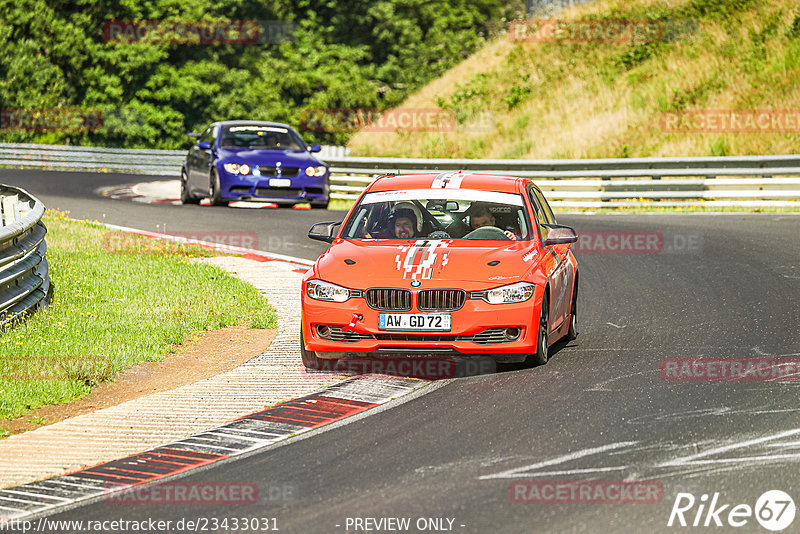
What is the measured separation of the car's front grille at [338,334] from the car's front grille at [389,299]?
0.79 feet

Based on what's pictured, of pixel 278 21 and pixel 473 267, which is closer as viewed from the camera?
pixel 473 267

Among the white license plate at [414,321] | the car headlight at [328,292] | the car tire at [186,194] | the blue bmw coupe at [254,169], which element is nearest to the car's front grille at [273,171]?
the blue bmw coupe at [254,169]

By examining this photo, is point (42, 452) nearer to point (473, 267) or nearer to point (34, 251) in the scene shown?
point (473, 267)

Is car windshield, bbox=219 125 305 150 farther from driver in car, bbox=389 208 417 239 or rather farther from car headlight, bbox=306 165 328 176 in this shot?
driver in car, bbox=389 208 417 239

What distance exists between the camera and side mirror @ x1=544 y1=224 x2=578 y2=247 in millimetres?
9781

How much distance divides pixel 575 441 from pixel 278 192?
1627cm

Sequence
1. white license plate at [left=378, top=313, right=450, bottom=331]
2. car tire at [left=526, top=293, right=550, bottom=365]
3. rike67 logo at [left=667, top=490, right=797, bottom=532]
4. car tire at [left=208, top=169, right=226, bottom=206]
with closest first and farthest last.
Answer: rike67 logo at [left=667, top=490, right=797, bottom=532]
white license plate at [left=378, top=313, right=450, bottom=331]
car tire at [left=526, top=293, right=550, bottom=365]
car tire at [left=208, top=169, right=226, bottom=206]

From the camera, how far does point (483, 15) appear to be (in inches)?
2714

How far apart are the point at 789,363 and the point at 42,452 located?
17.9 ft

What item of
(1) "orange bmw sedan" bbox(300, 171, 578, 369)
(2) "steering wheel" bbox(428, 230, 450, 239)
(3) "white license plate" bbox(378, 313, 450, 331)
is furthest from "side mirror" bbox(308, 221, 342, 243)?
(3) "white license plate" bbox(378, 313, 450, 331)

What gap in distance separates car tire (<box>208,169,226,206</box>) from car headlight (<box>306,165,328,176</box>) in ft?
5.70

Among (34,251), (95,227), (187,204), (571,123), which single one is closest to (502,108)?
(571,123)

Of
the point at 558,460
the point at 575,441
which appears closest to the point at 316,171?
the point at 575,441

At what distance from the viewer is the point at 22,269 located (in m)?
11.0
